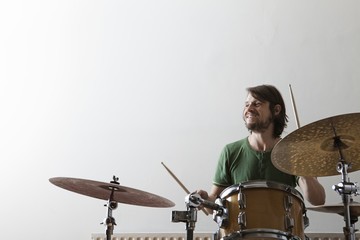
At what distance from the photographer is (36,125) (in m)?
3.19

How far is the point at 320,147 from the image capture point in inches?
69.0

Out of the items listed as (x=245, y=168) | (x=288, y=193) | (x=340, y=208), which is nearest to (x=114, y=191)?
(x=245, y=168)

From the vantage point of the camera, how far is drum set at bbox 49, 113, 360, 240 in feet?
5.15

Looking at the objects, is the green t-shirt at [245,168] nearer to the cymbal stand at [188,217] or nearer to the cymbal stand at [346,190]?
the cymbal stand at [346,190]

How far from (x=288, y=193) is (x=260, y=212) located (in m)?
0.13

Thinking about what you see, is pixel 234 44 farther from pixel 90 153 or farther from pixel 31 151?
pixel 31 151

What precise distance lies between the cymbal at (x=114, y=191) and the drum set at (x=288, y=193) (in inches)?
15.8

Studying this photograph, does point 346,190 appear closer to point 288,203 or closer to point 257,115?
point 288,203

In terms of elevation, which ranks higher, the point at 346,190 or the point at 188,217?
the point at 346,190

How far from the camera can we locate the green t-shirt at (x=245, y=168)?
2.08 metres

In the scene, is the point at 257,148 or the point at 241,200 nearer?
the point at 241,200

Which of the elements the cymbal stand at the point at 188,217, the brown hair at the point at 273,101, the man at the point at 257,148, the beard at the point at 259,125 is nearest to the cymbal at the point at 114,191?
the man at the point at 257,148

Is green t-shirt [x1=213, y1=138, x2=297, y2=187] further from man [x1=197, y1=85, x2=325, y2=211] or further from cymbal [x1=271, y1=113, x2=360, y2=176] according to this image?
cymbal [x1=271, y1=113, x2=360, y2=176]

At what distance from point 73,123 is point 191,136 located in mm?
847
